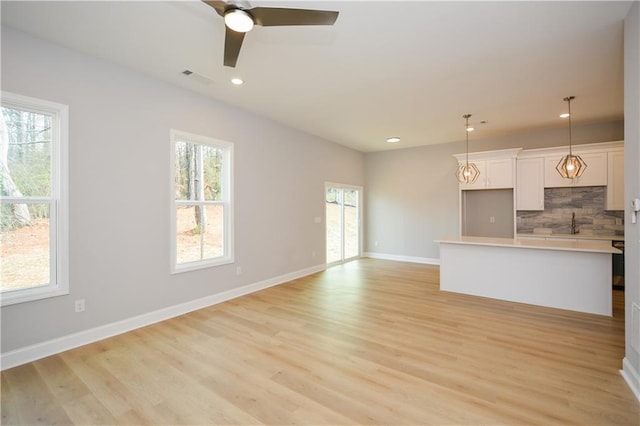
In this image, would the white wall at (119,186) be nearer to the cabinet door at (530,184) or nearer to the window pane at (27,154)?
the window pane at (27,154)

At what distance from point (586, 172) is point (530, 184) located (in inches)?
32.4

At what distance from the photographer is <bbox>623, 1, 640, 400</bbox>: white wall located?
7.11ft

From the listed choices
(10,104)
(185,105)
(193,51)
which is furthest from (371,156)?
(10,104)

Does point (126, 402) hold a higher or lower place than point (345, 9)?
lower

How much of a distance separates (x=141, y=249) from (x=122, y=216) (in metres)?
0.43

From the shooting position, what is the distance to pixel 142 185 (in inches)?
134

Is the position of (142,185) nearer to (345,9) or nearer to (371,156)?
(345,9)

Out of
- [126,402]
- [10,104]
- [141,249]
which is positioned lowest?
[126,402]

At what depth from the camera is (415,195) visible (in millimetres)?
7340

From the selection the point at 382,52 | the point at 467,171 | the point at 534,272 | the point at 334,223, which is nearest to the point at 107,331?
the point at 382,52

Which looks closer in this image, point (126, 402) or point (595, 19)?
point (126, 402)

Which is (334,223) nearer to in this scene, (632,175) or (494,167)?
(494,167)

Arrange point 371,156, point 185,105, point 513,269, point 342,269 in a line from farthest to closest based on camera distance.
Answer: point 371,156
point 342,269
point 513,269
point 185,105

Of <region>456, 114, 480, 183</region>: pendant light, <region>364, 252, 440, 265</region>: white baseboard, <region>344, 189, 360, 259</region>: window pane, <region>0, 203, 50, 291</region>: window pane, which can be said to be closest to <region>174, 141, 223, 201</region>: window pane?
<region>0, 203, 50, 291</region>: window pane
